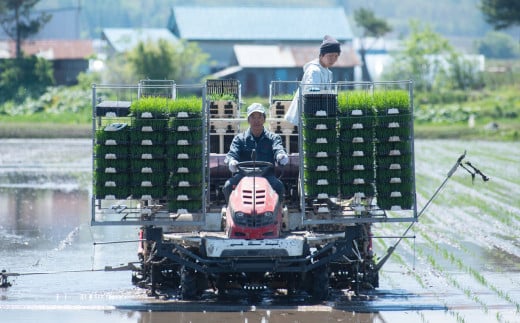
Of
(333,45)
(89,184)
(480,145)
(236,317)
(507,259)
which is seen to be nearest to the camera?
(236,317)

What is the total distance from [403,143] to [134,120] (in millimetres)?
3047

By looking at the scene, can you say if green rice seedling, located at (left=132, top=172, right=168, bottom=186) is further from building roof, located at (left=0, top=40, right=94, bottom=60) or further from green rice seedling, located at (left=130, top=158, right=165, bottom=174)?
building roof, located at (left=0, top=40, right=94, bottom=60)

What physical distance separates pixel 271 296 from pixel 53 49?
252 feet

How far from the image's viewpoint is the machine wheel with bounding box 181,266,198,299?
1538 cm

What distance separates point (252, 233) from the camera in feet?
49.1

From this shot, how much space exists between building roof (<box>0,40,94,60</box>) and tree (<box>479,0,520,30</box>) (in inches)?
1130

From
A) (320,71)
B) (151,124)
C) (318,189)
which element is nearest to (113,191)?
(151,124)

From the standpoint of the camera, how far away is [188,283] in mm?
15375

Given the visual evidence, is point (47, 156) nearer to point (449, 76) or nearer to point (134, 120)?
point (134, 120)

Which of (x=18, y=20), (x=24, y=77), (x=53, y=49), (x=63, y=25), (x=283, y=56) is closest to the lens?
(x=24, y=77)

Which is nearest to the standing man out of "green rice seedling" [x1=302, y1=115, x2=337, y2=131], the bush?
"green rice seedling" [x1=302, y1=115, x2=337, y2=131]

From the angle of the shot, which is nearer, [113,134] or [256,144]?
[113,134]

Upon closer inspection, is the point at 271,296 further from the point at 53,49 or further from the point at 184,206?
the point at 53,49

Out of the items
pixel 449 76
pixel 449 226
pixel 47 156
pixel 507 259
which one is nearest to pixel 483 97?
pixel 449 76
